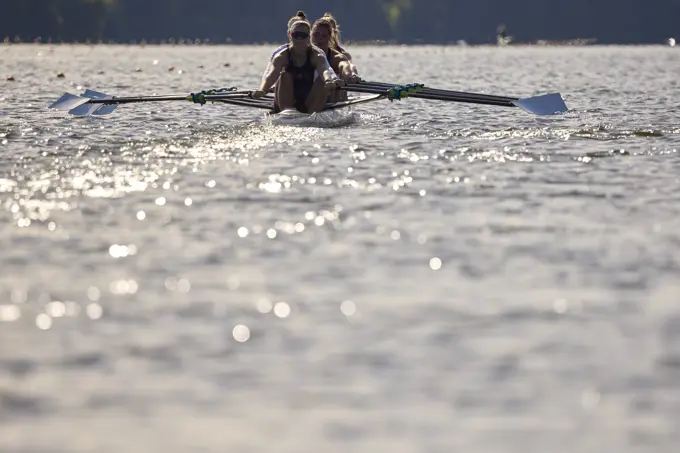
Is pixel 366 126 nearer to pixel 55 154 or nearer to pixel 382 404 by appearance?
pixel 55 154

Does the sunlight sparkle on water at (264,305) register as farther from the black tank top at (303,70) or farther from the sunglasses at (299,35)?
the black tank top at (303,70)

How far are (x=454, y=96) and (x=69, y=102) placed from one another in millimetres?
6890

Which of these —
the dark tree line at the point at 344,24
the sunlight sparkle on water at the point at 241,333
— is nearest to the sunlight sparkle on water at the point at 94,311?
the sunlight sparkle on water at the point at 241,333

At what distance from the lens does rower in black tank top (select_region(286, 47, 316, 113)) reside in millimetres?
22094

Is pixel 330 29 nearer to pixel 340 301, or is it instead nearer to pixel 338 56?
pixel 338 56

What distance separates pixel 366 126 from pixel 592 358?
1544 centimetres

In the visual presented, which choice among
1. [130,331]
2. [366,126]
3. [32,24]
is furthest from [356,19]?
[130,331]

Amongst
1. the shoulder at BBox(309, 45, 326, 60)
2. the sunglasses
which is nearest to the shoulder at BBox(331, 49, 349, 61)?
the shoulder at BBox(309, 45, 326, 60)

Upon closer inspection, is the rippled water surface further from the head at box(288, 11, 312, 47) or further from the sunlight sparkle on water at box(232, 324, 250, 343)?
the head at box(288, 11, 312, 47)

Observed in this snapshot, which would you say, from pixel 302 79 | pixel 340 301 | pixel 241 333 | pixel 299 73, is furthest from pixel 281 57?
pixel 241 333

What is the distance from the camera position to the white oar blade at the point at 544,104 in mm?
23016

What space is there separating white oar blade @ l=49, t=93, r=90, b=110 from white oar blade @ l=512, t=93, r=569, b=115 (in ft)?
23.5

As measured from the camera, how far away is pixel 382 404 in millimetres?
6816

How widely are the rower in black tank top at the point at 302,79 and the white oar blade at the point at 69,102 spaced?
13.8 ft
